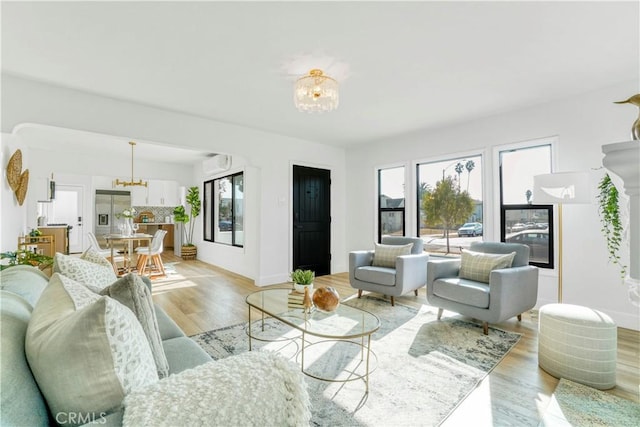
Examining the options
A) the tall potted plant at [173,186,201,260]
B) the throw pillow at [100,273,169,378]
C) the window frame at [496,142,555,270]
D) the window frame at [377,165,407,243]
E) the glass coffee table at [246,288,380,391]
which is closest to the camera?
the throw pillow at [100,273,169,378]

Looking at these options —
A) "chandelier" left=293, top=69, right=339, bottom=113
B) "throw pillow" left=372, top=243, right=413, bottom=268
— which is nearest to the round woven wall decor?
"chandelier" left=293, top=69, right=339, bottom=113

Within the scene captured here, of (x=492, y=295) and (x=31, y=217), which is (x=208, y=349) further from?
(x=31, y=217)

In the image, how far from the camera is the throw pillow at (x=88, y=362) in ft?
2.39

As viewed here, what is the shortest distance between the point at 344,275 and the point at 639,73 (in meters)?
4.64

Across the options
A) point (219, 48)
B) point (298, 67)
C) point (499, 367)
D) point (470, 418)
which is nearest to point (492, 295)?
point (499, 367)

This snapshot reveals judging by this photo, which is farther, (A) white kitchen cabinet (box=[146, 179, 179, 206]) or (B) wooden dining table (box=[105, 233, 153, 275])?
(A) white kitchen cabinet (box=[146, 179, 179, 206])

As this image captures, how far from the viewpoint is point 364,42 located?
2.32 metres

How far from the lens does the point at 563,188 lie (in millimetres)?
2840

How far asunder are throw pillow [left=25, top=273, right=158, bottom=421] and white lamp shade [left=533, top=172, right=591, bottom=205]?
11.4ft

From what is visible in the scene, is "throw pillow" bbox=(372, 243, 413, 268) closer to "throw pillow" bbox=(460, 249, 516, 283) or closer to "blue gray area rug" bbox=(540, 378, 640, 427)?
"throw pillow" bbox=(460, 249, 516, 283)

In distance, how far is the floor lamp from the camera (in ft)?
8.99

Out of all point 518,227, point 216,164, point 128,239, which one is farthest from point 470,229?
point 128,239

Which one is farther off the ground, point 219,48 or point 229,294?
point 219,48

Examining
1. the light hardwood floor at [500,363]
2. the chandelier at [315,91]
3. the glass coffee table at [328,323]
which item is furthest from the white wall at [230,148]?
the glass coffee table at [328,323]
